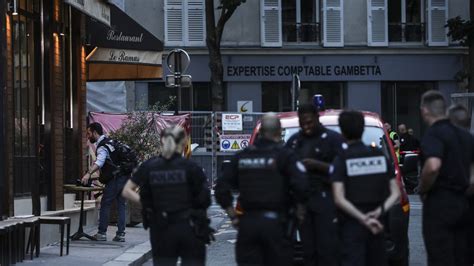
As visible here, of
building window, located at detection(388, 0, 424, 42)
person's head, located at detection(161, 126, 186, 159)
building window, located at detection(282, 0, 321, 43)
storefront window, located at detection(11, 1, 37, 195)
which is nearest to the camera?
person's head, located at detection(161, 126, 186, 159)

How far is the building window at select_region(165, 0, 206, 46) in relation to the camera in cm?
3606

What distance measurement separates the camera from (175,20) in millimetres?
36188

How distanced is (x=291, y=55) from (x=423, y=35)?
5.18 m

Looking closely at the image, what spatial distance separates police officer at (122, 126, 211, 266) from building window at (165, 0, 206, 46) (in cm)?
2763

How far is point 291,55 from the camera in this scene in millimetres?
36375

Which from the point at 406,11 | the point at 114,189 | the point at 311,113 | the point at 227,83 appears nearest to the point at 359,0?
the point at 406,11

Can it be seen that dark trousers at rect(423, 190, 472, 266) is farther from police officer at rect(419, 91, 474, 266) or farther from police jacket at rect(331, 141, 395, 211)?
police jacket at rect(331, 141, 395, 211)

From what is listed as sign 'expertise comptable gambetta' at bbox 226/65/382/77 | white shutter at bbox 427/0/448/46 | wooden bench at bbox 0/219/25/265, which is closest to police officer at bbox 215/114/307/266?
wooden bench at bbox 0/219/25/265

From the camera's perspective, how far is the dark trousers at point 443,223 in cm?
852

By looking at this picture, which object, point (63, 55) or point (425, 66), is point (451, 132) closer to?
point (63, 55)

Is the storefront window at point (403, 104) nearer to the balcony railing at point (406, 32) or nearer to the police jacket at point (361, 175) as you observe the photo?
the balcony railing at point (406, 32)

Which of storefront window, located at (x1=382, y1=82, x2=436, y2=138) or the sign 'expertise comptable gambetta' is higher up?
the sign 'expertise comptable gambetta'

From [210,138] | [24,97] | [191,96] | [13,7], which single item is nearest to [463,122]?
[13,7]

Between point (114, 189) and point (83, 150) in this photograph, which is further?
point (83, 150)
